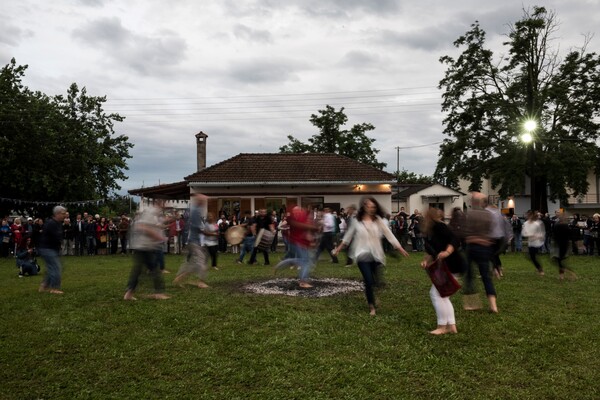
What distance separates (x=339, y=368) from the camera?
5492 millimetres

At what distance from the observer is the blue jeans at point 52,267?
32.2ft

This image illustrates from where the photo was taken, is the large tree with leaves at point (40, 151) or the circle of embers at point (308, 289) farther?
the large tree with leaves at point (40, 151)

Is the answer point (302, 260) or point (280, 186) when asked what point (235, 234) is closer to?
point (302, 260)

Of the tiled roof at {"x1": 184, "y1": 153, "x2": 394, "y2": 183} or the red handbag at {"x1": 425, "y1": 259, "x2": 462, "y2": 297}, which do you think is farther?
the tiled roof at {"x1": 184, "y1": 153, "x2": 394, "y2": 183}

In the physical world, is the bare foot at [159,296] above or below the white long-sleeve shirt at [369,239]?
below

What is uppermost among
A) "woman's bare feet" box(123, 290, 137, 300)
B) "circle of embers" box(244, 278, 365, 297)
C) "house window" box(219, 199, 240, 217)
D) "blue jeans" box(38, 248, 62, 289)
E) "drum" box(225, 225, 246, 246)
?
"house window" box(219, 199, 240, 217)

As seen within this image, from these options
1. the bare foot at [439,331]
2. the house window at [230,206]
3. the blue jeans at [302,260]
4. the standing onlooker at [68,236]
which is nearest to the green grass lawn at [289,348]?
the bare foot at [439,331]

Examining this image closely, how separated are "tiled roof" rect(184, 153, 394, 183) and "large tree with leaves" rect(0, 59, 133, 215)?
9.11 meters

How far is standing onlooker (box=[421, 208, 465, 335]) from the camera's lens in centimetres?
670

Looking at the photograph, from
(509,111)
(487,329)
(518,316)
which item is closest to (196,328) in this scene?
(487,329)

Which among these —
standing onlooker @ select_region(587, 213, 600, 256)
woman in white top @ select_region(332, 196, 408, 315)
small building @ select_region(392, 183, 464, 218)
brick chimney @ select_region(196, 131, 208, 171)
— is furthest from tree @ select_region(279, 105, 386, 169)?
woman in white top @ select_region(332, 196, 408, 315)

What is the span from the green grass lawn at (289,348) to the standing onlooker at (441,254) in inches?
11.8

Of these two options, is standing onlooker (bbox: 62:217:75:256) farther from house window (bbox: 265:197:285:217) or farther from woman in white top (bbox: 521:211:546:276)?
woman in white top (bbox: 521:211:546:276)

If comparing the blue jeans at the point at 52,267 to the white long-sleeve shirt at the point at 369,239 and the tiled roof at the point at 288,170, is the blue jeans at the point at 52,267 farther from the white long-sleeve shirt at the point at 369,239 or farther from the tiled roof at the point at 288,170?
the tiled roof at the point at 288,170
